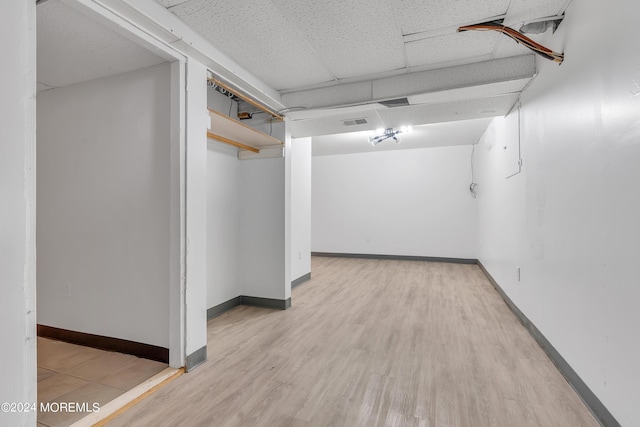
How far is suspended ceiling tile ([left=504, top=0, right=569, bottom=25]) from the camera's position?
71.6 inches

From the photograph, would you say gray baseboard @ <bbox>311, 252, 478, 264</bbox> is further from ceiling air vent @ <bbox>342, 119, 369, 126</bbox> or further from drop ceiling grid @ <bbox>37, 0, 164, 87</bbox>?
drop ceiling grid @ <bbox>37, 0, 164, 87</bbox>

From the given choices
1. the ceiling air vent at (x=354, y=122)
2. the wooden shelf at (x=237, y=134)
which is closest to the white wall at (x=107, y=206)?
the wooden shelf at (x=237, y=134)

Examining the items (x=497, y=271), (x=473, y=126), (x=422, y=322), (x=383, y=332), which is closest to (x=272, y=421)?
(x=383, y=332)

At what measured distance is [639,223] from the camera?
1233mm

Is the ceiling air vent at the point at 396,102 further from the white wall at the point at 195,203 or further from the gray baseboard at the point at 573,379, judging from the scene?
the gray baseboard at the point at 573,379

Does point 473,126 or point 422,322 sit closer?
point 422,322

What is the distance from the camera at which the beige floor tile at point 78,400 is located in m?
1.57

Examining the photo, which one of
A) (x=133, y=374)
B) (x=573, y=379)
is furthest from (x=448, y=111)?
(x=133, y=374)

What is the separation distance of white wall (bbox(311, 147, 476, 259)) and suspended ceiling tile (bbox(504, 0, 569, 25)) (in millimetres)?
4641

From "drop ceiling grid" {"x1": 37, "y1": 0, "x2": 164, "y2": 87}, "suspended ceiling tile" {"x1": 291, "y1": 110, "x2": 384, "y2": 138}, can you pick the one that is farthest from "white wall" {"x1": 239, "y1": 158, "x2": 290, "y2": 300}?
"drop ceiling grid" {"x1": 37, "y1": 0, "x2": 164, "y2": 87}

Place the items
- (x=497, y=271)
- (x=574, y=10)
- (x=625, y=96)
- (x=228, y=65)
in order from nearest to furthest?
1. (x=625, y=96)
2. (x=574, y=10)
3. (x=228, y=65)
4. (x=497, y=271)

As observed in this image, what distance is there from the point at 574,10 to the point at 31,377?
3385 millimetres

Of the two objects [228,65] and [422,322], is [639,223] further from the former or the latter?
[228,65]

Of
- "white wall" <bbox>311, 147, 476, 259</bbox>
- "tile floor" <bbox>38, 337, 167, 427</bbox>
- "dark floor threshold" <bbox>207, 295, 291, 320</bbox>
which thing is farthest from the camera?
"white wall" <bbox>311, 147, 476, 259</bbox>
